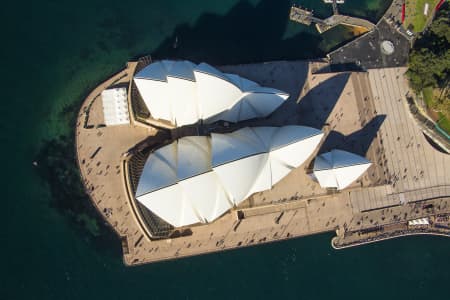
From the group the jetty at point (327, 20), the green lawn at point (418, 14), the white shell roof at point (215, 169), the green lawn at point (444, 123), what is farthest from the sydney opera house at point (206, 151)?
the green lawn at point (418, 14)

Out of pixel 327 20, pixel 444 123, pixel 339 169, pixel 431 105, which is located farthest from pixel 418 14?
pixel 339 169

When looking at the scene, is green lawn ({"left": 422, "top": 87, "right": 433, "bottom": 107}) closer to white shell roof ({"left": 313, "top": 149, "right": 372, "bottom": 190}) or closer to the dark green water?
the dark green water

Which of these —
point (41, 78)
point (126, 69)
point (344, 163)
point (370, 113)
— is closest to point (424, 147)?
point (370, 113)

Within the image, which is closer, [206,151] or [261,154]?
[261,154]

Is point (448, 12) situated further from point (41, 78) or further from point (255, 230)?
point (41, 78)

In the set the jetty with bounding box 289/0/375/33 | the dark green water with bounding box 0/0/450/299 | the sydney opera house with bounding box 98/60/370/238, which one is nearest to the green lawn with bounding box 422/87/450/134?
the jetty with bounding box 289/0/375/33

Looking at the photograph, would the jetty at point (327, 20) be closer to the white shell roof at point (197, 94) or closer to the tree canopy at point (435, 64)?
the tree canopy at point (435, 64)

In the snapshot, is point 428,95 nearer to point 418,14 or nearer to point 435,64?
point 435,64
